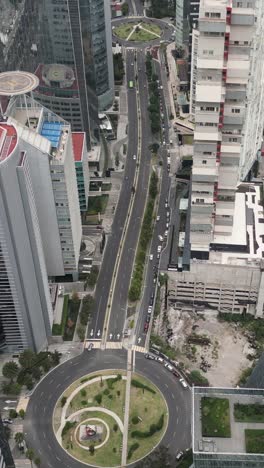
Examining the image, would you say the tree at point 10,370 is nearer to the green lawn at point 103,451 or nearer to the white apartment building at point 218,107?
the green lawn at point 103,451

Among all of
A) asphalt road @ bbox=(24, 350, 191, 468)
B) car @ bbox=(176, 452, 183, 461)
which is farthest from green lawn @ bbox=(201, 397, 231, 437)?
asphalt road @ bbox=(24, 350, 191, 468)

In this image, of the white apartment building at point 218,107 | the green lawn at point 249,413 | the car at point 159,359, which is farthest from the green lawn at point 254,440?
the white apartment building at point 218,107

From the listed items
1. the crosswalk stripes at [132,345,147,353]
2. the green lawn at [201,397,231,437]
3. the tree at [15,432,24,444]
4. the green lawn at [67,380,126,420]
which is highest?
the crosswalk stripes at [132,345,147,353]

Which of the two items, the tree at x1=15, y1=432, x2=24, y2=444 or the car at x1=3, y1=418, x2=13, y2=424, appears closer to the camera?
the tree at x1=15, y1=432, x2=24, y2=444

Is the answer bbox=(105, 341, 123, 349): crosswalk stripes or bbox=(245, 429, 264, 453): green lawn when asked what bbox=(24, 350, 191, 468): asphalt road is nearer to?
bbox=(105, 341, 123, 349): crosswalk stripes

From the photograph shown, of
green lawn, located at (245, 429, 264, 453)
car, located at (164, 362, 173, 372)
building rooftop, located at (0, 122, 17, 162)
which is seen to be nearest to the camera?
green lawn, located at (245, 429, 264, 453)
